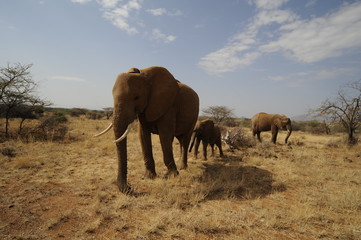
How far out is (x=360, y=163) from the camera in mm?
8000

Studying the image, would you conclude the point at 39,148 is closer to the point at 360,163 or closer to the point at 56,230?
the point at 56,230

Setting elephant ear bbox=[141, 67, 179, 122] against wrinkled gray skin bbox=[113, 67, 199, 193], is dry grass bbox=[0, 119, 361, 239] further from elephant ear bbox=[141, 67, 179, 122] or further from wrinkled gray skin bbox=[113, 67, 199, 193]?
elephant ear bbox=[141, 67, 179, 122]

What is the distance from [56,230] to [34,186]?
226 centimetres

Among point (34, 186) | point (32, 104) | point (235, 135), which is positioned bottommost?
point (34, 186)

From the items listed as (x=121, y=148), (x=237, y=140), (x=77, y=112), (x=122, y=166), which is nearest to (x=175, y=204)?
(x=122, y=166)

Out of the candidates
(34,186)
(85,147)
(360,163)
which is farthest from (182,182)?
(360,163)

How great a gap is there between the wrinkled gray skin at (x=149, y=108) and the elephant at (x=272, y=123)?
10102 mm

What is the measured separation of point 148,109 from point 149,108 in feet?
0.12

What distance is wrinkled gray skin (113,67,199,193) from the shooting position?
3865 millimetres

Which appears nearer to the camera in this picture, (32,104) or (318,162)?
(318,162)

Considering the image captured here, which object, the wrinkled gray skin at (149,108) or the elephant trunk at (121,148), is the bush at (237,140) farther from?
the elephant trunk at (121,148)

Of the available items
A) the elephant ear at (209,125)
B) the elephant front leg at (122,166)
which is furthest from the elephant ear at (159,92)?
the elephant ear at (209,125)

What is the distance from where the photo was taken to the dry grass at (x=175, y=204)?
9.00 feet

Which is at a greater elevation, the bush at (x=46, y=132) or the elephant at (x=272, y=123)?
the elephant at (x=272, y=123)
